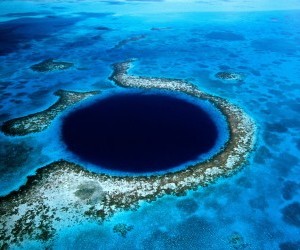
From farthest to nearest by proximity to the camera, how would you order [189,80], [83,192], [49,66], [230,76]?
[49,66]
[230,76]
[189,80]
[83,192]

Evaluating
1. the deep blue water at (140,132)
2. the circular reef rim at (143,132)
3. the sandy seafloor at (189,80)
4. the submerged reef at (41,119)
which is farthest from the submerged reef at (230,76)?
the submerged reef at (41,119)

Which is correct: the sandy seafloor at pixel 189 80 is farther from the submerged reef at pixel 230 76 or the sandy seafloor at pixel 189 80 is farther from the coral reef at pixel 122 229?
the submerged reef at pixel 230 76

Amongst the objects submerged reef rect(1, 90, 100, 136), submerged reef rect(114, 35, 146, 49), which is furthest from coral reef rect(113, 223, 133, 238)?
submerged reef rect(114, 35, 146, 49)

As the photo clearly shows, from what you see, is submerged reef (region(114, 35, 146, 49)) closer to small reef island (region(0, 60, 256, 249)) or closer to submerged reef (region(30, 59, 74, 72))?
submerged reef (region(30, 59, 74, 72))

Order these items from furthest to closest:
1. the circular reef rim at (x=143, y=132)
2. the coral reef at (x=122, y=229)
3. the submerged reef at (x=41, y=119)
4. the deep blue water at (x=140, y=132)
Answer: the submerged reef at (x=41, y=119) < the deep blue water at (x=140, y=132) < the circular reef rim at (x=143, y=132) < the coral reef at (x=122, y=229)

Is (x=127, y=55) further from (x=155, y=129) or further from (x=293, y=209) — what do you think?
(x=293, y=209)

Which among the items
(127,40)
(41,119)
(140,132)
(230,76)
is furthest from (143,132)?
(127,40)

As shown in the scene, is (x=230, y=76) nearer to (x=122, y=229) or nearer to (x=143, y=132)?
(x=143, y=132)
